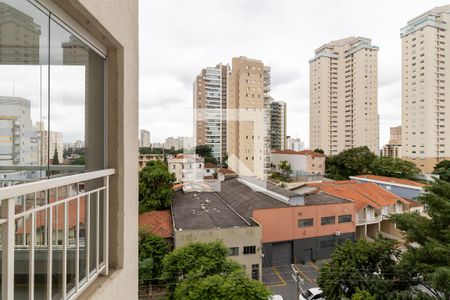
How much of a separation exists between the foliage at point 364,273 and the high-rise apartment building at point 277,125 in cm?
2895

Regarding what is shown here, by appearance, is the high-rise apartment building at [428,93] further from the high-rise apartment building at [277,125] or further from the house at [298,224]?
the house at [298,224]

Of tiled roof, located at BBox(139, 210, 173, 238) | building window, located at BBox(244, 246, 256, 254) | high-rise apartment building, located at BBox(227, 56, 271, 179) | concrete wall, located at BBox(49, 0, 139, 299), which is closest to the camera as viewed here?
concrete wall, located at BBox(49, 0, 139, 299)

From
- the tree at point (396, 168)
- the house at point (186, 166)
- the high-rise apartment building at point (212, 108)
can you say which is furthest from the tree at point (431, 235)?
the tree at point (396, 168)

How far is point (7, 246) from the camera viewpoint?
0.65 m

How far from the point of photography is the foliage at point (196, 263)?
6.64 meters

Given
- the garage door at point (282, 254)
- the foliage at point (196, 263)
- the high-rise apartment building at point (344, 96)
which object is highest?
the high-rise apartment building at point (344, 96)

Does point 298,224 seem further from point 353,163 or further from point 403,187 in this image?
point 353,163

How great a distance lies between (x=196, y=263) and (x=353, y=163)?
25.5 meters

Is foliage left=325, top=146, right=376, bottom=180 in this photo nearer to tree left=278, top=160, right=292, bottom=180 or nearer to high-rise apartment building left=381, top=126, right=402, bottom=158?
tree left=278, top=160, right=292, bottom=180

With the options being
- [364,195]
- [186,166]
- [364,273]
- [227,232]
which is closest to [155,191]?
[227,232]

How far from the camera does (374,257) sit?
745 centimetres

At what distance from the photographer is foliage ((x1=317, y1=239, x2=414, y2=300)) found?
6.86 metres

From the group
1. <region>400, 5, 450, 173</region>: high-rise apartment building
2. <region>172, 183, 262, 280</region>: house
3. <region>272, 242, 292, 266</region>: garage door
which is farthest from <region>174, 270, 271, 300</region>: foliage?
<region>400, 5, 450, 173</region>: high-rise apartment building

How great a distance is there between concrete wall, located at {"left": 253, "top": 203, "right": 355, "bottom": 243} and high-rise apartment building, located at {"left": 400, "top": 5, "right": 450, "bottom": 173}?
2373cm
